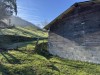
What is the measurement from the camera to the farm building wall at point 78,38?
1688cm

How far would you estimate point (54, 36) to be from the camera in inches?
875

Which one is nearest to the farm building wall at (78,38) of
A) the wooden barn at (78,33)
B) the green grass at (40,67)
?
the wooden barn at (78,33)

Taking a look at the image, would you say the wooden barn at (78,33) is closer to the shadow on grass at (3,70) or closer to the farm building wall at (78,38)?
the farm building wall at (78,38)

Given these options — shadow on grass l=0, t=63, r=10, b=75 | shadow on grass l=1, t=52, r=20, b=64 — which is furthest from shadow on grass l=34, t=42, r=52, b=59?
shadow on grass l=0, t=63, r=10, b=75

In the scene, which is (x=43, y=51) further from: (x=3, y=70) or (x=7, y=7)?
(x=7, y=7)

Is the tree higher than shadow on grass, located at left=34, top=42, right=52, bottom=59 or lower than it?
higher

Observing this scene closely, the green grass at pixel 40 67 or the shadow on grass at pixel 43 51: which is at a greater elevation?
the shadow on grass at pixel 43 51

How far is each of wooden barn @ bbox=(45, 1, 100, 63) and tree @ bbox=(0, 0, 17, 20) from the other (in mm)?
23342

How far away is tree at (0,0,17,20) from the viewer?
1705 inches

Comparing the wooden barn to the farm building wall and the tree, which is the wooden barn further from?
the tree

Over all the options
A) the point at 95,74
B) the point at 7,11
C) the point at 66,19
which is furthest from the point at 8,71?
the point at 7,11

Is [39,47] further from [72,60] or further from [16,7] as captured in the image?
[16,7]

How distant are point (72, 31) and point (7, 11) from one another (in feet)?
93.2

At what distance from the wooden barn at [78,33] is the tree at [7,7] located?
76.6ft
